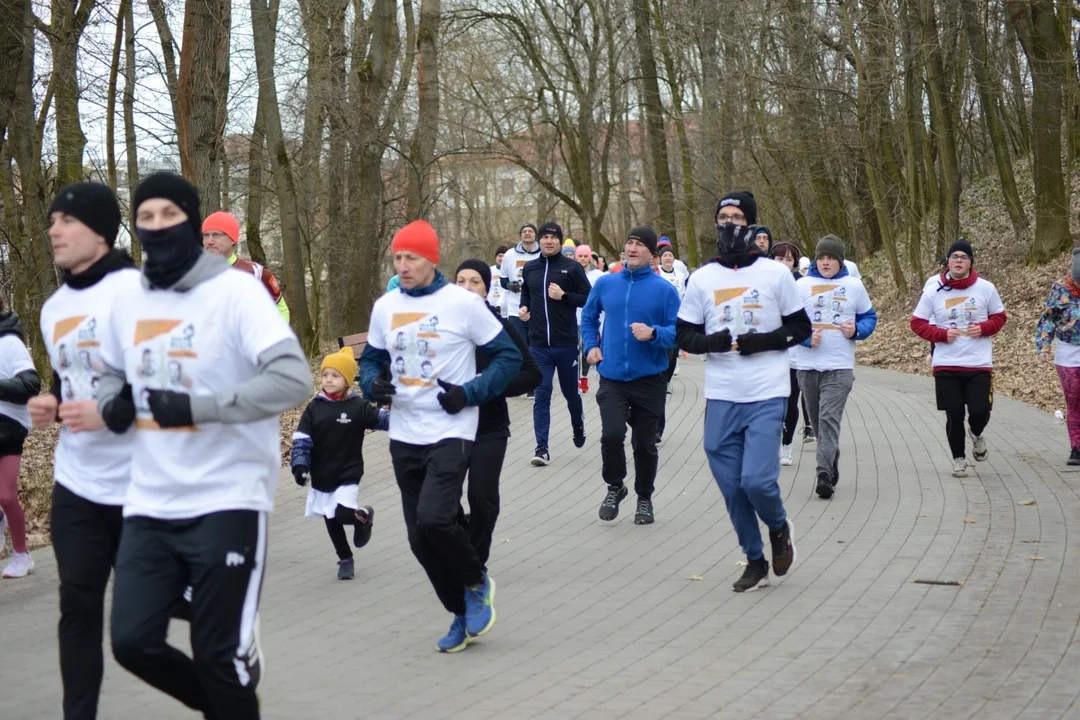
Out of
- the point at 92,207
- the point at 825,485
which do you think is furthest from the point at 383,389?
the point at 825,485

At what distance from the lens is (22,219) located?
20.6 metres

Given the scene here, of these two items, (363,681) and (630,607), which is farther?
(630,607)

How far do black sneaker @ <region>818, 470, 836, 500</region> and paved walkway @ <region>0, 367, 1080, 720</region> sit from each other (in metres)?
0.13

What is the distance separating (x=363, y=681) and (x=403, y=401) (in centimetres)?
135

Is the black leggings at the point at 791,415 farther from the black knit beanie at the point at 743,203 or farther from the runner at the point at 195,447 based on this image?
the runner at the point at 195,447

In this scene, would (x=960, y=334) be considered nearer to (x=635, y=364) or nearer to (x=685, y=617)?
(x=635, y=364)

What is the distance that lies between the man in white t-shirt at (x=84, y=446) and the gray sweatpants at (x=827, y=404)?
6956 mm

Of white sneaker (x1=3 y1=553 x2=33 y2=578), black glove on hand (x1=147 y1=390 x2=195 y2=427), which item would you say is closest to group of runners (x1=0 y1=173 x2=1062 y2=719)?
black glove on hand (x1=147 y1=390 x2=195 y2=427)

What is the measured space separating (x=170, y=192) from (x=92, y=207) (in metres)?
0.68

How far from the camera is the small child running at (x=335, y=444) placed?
8164 mm

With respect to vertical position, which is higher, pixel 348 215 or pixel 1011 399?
pixel 348 215

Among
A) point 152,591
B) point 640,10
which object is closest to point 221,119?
point 152,591

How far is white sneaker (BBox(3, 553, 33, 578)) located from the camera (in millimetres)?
8523

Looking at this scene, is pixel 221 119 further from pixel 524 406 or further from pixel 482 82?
pixel 482 82
